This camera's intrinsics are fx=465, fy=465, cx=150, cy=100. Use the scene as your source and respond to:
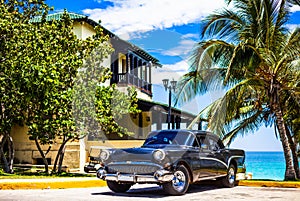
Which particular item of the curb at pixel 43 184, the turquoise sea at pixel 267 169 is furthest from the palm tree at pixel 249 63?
the turquoise sea at pixel 267 169

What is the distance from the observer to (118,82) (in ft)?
100

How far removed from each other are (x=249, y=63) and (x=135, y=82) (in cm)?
1652

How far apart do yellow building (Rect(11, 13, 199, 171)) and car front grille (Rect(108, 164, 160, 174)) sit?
1453 centimetres

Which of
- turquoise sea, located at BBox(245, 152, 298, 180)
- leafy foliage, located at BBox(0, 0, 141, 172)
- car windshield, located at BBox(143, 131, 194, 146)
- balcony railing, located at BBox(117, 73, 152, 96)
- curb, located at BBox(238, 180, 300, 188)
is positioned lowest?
turquoise sea, located at BBox(245, 152, 298, 180)

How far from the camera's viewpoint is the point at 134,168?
10719 millimetres

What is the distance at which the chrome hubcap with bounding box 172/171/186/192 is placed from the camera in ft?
35.5

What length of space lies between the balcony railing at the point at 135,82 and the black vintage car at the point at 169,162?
17872 millimetres

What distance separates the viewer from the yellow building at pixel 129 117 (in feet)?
84.6

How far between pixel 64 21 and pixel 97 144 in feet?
30.0

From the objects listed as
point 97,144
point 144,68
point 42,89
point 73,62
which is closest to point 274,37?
point 73,62

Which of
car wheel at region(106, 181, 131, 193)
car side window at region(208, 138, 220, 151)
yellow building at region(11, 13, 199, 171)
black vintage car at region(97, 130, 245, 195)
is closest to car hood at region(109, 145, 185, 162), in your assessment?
black vintage car at region(97, 130, 245, 195)

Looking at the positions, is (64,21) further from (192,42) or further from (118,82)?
(118,82)

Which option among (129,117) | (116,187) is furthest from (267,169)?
(116,187)

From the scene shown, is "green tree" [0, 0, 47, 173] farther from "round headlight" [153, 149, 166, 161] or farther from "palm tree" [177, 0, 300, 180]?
"round headlight" [153, 149, 166, 161]
